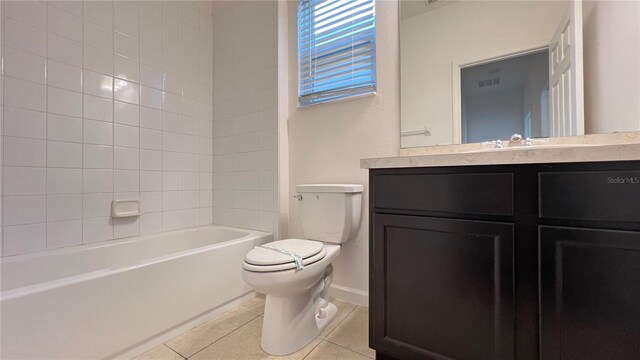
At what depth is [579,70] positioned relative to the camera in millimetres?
1100

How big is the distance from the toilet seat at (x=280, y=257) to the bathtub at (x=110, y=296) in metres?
0.46

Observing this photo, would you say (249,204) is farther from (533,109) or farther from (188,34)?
(533,109)

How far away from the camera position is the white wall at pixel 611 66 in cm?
100

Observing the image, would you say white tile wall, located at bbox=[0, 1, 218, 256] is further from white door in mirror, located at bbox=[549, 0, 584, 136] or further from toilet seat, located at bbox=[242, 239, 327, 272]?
white door in mirror, located at bbox=[549, 0, 584, 136]

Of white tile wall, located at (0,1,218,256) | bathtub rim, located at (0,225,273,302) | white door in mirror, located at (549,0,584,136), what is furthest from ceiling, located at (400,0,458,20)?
bathtub rim, located at (0,225,273,302)

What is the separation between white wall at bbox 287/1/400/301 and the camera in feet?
5.03

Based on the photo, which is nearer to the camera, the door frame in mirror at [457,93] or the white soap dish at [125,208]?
the door frame in mirror at [457,93]

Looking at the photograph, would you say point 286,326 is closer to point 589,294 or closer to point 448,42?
point 589,294

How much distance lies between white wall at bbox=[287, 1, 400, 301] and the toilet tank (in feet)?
0.38

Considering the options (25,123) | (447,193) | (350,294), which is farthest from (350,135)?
(25,123)

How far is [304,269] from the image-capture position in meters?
1.09

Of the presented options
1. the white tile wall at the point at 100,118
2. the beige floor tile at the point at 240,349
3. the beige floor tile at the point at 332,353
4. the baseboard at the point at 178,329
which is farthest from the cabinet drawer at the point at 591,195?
the white tile wall at the point at 100,118

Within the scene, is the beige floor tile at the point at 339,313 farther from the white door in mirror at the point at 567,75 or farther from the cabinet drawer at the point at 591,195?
the white door in mirror at the point at 567,75

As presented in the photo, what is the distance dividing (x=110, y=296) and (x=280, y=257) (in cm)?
73
